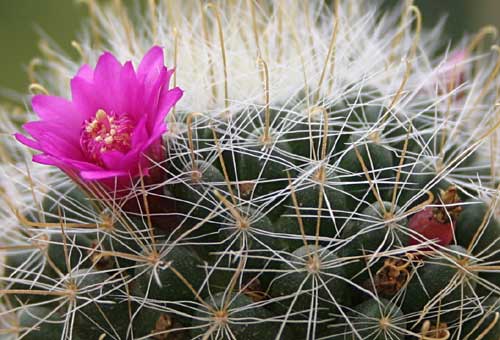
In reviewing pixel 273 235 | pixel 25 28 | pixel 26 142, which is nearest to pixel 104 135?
pixel 26 142

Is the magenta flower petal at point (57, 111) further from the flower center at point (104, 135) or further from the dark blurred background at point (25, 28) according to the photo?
the dark blurred background at point (25, 28)

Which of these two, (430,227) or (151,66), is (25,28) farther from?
(430,227)

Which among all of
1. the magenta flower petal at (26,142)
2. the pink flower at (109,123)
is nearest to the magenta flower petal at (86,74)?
the pink flower at (109,123)

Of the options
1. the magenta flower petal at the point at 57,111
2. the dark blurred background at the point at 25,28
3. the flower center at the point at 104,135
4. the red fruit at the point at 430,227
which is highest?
the dark blurred background at the point at 25,28

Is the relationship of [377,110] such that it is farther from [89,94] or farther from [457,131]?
[89,94]

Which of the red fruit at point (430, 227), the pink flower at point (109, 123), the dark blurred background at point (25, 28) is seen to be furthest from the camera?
the dark blurred background at point (25, 28)

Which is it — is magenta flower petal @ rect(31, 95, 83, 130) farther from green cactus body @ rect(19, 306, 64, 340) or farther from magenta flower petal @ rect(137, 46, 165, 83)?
green cactus body @ rect(19, 306, 64, 340)
